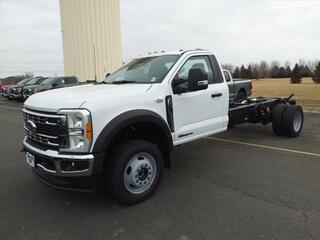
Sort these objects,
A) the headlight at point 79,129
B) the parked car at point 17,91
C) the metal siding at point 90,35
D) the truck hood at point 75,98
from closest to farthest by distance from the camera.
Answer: the headlight at point 79,129
the truck hood at point 75,98
the parked car at point 17,91
the metal siding at point 90,35

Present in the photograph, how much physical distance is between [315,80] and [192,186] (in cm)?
4845

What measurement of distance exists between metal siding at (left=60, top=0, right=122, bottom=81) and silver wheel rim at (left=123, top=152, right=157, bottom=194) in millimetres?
30254

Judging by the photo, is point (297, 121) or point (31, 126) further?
point (297, 121)

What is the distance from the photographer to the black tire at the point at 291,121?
309 inches

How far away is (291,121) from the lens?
25.7 ft

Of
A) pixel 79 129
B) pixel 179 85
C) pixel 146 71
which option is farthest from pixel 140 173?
pixel 146 71

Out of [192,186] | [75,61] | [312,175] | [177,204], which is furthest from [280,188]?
[75,61]

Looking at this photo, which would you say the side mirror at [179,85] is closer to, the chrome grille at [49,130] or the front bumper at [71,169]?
the front bumper at [71,169]

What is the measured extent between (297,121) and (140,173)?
17.8ft

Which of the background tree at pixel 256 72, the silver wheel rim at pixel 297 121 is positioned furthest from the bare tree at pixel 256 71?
the silver wheel rim at pixel 297 121

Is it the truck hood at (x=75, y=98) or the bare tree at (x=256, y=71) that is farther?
the bare tree at (x=256, y=71)

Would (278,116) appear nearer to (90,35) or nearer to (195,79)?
(195,79)

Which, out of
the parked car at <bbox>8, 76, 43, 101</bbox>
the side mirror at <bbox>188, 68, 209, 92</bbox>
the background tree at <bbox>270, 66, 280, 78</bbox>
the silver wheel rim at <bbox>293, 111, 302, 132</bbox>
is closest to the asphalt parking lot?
the side mirror at <bbox>188, 68, 209, 92</bbox>

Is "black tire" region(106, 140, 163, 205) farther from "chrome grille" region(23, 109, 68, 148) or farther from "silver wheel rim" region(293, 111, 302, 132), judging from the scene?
"silver wheel rim" region(293, 111, 302, 132)
